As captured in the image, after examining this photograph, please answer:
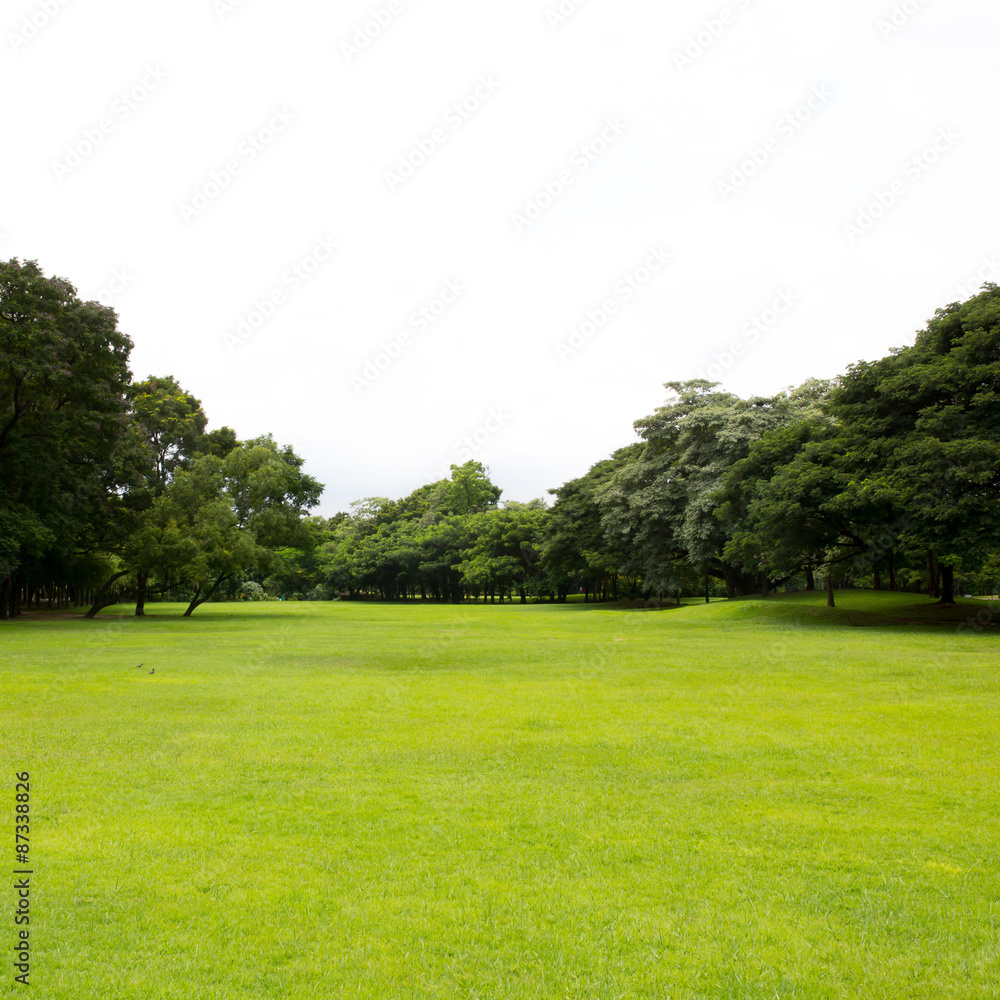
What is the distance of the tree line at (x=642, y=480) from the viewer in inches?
964

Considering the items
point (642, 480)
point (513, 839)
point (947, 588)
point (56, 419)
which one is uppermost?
point (56, 419)

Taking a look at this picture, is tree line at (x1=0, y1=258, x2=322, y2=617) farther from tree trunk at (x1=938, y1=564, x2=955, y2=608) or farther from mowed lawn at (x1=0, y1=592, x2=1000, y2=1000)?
tree trunk at (x1=938, y1=564, x2=955, y2=608)

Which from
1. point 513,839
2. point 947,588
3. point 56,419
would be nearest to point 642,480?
point 947,588

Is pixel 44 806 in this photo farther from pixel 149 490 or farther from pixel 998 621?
pixel 149 490

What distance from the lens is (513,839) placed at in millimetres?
5926

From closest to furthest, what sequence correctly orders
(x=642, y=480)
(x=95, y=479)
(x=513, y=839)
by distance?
(x=513, y=839), (x=95, y=479), (x=642, y=480)

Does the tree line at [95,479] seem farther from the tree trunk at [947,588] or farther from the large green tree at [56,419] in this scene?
the tree trunk at [947,588]

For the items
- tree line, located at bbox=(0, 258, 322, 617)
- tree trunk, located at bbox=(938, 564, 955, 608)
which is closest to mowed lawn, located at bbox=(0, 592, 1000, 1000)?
tree trunk, located at bbox=(938, 564, 955, 608)

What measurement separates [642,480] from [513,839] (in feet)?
138

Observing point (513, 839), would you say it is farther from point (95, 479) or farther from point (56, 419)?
point (95, 479)

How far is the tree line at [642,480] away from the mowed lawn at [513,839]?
1390 centimetres

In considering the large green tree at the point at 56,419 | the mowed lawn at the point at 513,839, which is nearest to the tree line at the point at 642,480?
the large green tree at the point at 56,419

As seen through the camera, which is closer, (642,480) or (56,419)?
(56,419)

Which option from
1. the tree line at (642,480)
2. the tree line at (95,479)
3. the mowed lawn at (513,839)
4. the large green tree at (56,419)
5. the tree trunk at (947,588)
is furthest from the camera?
the tree trunk at (947,588)
